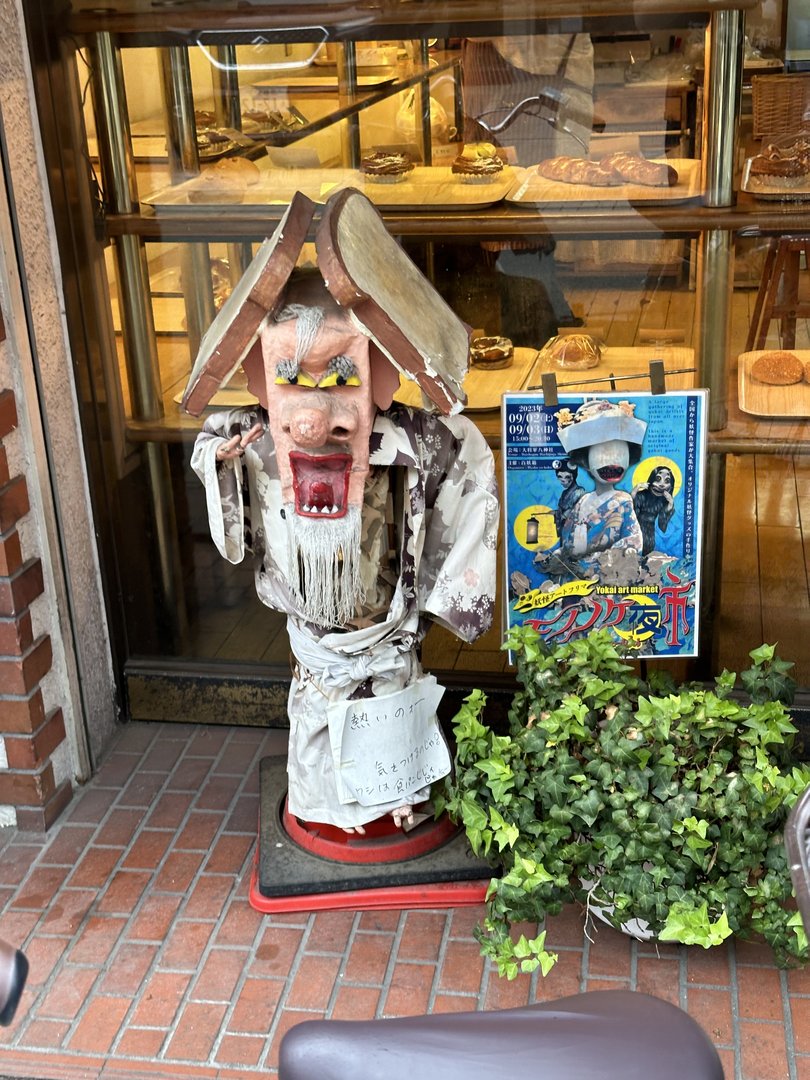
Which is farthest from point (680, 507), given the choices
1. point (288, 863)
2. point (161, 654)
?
point (161, 654)

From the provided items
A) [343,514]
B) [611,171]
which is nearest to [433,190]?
[611,171]

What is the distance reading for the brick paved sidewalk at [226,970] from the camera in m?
3.41

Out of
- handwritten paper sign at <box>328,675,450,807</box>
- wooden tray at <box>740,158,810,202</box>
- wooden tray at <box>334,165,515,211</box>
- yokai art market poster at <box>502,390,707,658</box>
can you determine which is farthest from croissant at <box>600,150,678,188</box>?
handwritten paper sign at <box>328,675,450,807</box>

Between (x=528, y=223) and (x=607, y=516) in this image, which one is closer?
(x=607, y=516)

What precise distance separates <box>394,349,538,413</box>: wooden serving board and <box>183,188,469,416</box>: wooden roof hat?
Result: 940mm

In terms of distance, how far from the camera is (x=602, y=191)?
417cm

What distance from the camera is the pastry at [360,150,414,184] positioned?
426 cm

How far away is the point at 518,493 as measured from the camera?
159 inches

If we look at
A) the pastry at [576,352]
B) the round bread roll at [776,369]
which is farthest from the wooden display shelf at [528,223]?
the round bread roll at [776,369]

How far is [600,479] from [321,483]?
105 cm

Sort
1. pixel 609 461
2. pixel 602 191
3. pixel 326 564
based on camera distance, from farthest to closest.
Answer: pixel 602 191, pixel 609 461, pixel 326 564

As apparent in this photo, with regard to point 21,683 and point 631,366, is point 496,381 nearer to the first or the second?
point 631,366

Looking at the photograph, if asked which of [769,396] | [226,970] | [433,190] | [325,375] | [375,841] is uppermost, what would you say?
[433,190]

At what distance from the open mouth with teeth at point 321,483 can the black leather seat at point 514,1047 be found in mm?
1566
